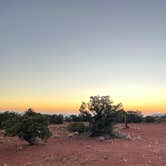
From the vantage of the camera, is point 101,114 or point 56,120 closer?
point 101,114

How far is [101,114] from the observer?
1538 inches

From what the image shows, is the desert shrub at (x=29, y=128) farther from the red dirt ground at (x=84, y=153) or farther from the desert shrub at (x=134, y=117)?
the desert shrub at (x=134, y=117)

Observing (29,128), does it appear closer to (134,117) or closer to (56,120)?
(56,120)

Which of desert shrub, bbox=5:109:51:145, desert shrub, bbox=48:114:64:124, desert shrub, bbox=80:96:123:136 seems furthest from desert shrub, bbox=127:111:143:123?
desert shrub, bbox=5:109:51:145

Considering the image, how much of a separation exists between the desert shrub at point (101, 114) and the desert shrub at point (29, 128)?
7.61 metres

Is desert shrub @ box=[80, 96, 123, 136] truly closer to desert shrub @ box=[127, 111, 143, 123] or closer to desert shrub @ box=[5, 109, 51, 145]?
desert shrub @ box=[5, 109, 51, 145]

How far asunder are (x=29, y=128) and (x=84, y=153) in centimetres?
627

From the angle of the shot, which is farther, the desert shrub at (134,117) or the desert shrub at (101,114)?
the desert shrub at (134,117)

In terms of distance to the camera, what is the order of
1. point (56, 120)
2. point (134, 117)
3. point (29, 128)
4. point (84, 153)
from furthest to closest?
point (134, 117), point (56, 120), point (29, 128), point (84, 153)

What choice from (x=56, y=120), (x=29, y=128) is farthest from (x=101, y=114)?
(x=56, y=120)

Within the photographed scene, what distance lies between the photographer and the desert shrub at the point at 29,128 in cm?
3042

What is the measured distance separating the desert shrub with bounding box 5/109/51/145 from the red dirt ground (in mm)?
805

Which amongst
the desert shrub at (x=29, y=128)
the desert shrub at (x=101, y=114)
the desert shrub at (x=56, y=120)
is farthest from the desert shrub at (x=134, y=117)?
the desert shrub at (x=29, y=128)

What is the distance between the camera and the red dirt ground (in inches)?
906
